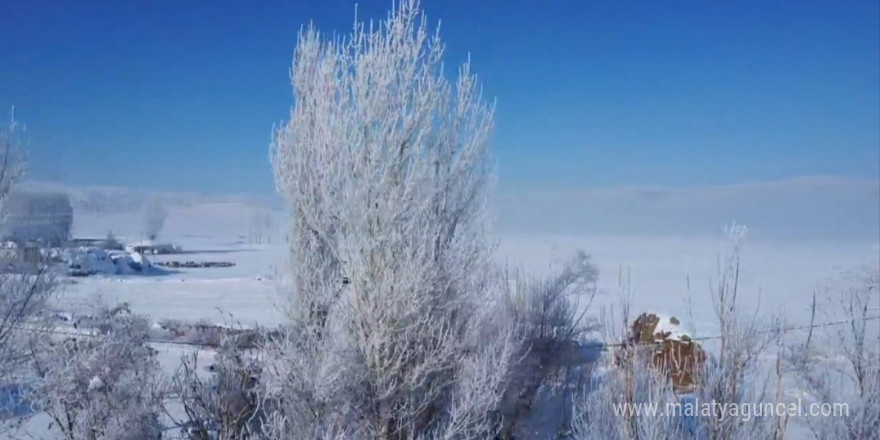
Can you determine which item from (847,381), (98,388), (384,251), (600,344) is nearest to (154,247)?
(98,388)

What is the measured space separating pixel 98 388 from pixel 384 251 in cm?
518

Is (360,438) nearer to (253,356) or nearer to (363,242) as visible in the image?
(363,242)

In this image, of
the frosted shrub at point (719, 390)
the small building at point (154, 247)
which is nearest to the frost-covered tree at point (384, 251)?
the frosted shrub at point (719, 390)

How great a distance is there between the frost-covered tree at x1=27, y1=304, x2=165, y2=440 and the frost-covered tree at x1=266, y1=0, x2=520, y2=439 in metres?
3.15

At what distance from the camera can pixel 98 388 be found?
8758 millimetres

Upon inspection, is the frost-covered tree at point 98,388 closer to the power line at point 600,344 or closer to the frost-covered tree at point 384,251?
the power line at point 600,344

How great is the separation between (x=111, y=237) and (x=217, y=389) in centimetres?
5916

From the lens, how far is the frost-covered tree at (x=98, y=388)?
324 inches

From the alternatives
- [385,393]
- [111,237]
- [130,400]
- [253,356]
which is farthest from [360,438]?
[111,237]

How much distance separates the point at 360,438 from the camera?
594 centimetres

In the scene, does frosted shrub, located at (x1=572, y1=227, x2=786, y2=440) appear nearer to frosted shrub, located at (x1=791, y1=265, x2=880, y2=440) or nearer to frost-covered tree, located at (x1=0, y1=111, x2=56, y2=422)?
frosted shrub, located at (x1=791, y1=265, x2=880, y2=440)

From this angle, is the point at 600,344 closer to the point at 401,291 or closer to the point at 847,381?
the point at 847,381

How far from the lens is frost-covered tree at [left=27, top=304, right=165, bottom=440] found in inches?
324

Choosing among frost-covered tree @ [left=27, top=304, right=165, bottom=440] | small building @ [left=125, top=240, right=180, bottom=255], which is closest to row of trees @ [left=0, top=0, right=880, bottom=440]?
frost-covered tree @ [left=27, top=304, right=165, bottom=440]
